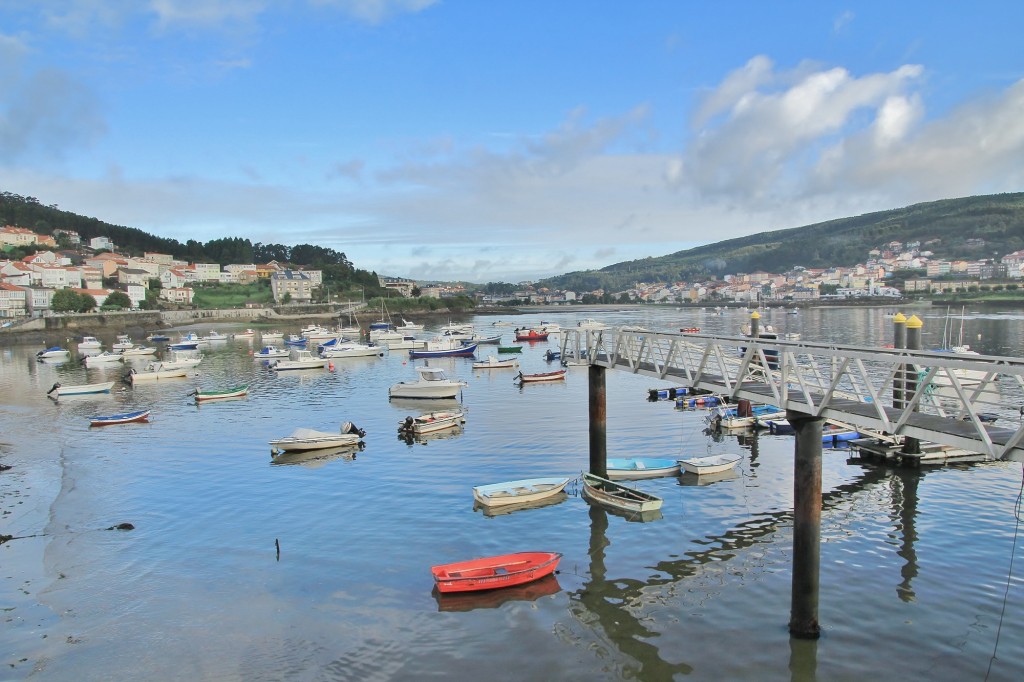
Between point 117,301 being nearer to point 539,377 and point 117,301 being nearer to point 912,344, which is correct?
point 539,377

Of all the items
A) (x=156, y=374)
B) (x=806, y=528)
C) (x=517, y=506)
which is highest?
(x=806, y=528)

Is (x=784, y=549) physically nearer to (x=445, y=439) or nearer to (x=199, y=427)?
(x=445, y=439)

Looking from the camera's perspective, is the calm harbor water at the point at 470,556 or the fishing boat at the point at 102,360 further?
the fishing boat at the point at 102,360

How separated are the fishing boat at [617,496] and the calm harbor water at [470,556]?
402 mm

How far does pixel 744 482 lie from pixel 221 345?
299 ft

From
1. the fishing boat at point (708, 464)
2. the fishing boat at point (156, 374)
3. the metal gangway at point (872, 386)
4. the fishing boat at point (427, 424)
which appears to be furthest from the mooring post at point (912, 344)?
the fishing boat at point (156, 374)

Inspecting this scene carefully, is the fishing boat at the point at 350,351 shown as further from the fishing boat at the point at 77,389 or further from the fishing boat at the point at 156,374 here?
the fishing boat at the point at 77,389

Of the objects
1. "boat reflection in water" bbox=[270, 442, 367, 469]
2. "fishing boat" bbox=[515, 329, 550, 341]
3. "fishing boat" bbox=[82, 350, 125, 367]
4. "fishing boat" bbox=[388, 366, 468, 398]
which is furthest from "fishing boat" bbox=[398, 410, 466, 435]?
"fishing boat" bbox=[515, 329, 550, 341]

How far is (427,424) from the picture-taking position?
34.4 m

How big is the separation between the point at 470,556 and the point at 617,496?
5410 millimetres

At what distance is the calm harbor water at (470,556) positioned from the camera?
13031mm

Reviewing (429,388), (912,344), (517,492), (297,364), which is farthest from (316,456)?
Result: (297,364)

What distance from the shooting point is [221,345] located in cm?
10000

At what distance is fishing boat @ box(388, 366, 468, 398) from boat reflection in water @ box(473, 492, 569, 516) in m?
24.2
